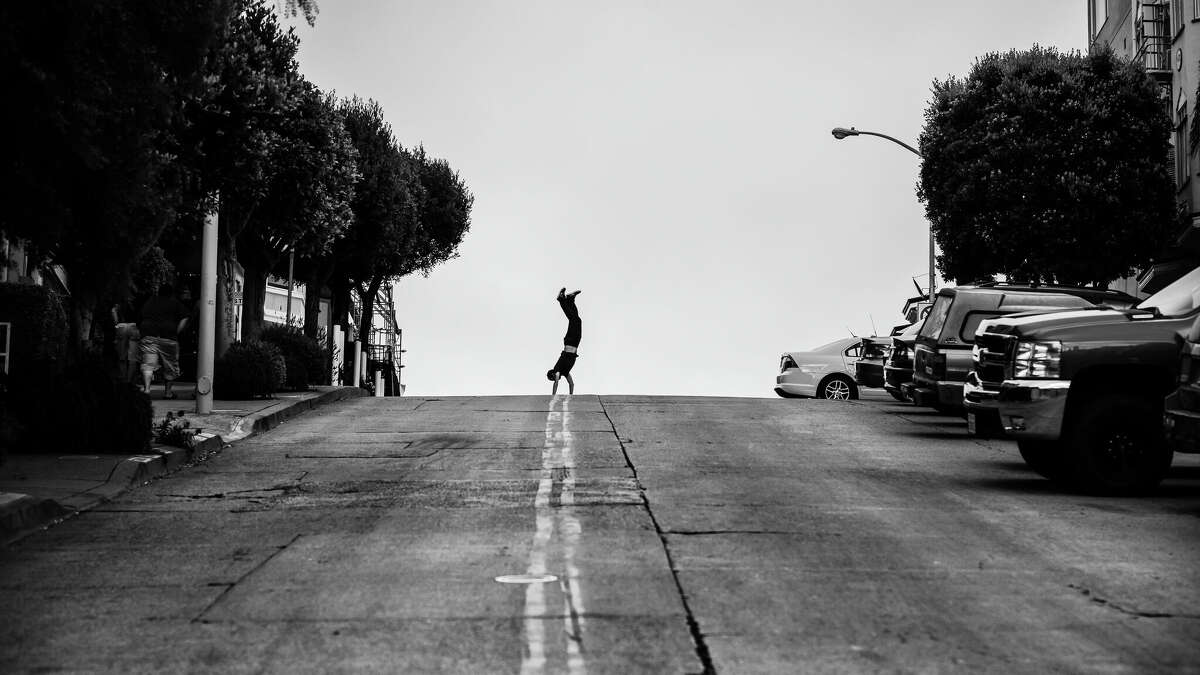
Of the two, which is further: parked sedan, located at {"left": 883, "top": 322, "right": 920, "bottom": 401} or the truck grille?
parked sedan, located at {"left": 883, "top": 322, "right": 920, "bottom": 401}

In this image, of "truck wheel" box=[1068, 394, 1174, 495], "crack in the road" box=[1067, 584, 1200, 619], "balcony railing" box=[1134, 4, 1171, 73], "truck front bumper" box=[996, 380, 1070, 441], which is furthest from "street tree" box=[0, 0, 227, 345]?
"balcony railing" box=[1134, 4, 1171, 73]

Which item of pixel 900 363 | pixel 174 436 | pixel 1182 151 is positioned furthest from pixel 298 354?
pixel 1182 151

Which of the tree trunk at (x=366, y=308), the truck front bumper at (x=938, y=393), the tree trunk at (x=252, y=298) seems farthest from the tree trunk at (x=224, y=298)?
the tree trunk at (x=366, y=308)

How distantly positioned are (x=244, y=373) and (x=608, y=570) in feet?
52.0

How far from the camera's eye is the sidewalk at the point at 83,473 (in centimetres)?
1027

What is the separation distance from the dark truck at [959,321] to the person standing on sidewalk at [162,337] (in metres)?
11.2

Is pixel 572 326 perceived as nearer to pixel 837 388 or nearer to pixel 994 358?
pixel 837 388

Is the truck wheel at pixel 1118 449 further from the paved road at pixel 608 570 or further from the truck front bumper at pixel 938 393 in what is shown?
the truck front bumper at pixel 938 393

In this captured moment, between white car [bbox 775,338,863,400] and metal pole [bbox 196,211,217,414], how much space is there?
15568 millimetres

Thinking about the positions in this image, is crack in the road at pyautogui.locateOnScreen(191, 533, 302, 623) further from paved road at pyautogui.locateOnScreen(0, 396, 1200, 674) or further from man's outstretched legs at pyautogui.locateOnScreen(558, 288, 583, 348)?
man's outstretched legs at pyautogui.locateOnScreen(558, 288, 583, 348)

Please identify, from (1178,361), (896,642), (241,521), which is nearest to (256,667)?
(896,642)

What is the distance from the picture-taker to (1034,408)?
12398mm

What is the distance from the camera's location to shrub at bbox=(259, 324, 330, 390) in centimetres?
2689

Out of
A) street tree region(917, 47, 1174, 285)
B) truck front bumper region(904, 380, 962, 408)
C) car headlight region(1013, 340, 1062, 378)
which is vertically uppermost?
street tree region(917, 47, 1174, 285)
